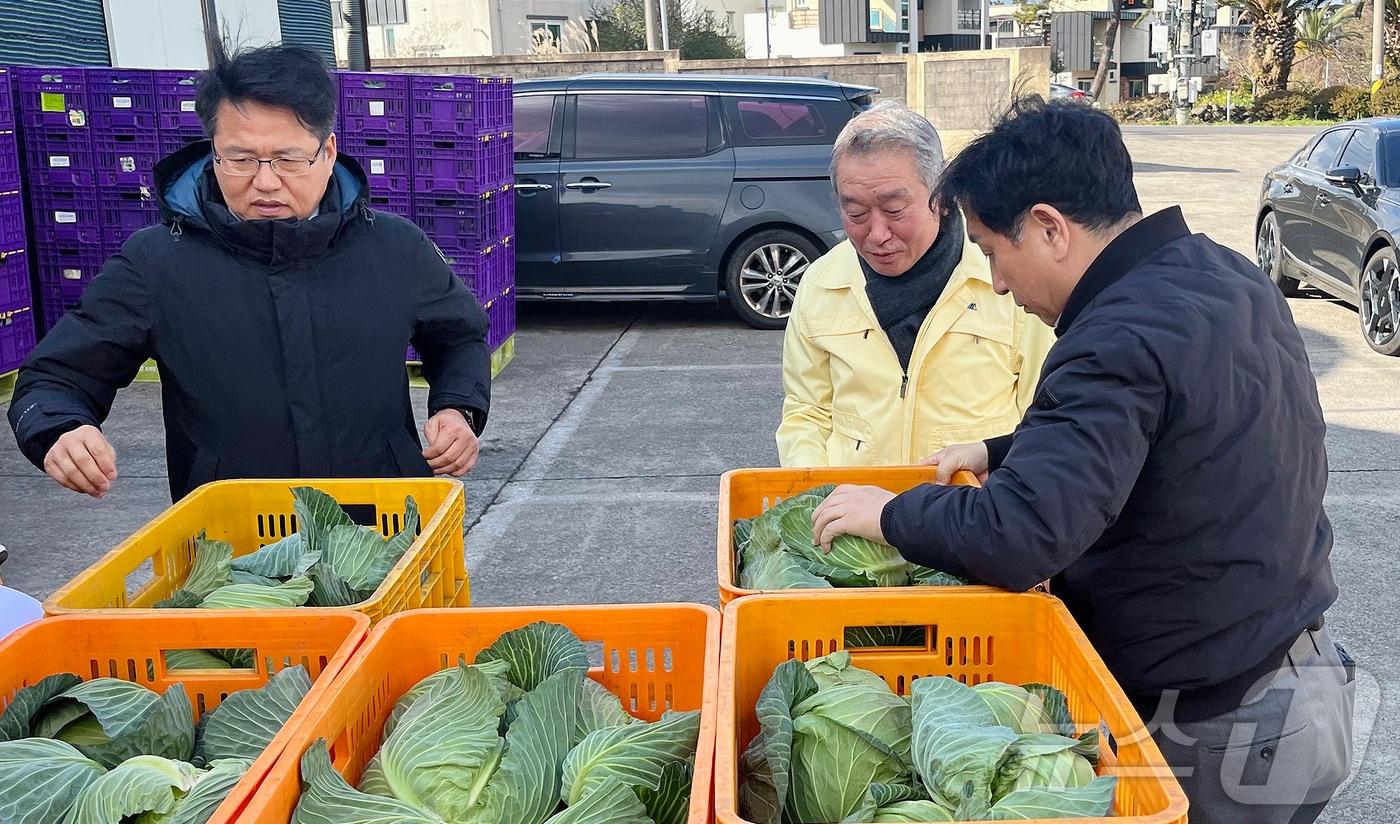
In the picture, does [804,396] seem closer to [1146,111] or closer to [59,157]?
[59,157]

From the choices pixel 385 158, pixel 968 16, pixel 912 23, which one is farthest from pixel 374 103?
pixel 968 16

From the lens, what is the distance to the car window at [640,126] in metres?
9.46

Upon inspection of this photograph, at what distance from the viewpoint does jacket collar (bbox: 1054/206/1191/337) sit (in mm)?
1732

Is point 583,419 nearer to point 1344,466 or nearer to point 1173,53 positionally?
point 1344,466

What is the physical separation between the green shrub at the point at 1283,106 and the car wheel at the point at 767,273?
117 feet

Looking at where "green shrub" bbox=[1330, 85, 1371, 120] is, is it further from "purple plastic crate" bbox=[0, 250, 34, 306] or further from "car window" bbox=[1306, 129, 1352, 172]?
"purple plastic crate" bbox=[0, 250, 34, 306]

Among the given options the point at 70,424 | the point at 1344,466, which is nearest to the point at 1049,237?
the point at 70,424

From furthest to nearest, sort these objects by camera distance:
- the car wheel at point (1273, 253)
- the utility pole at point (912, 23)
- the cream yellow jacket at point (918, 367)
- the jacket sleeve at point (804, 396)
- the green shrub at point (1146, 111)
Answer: the utility pole at point (912, 23) → the green shrub at point (1146, 111) → the car wheel at point (1273, 253) → the jacket sleeve at point (804, 396) → the cream yellow jacket at point (918, 367)

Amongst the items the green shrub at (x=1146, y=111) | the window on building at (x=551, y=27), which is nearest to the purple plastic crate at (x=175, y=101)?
the window on building at (x=551, y=27)

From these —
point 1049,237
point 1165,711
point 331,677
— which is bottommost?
point 1165,711

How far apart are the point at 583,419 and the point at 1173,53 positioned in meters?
59.7

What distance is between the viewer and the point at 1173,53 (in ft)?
193

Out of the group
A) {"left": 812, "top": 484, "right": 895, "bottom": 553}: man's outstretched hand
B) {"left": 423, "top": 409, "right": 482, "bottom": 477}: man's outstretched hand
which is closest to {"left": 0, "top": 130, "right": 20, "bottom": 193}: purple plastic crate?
{"left": 423, "top": 409, "right": 482, "bottom": 477}: man's outstretched hand

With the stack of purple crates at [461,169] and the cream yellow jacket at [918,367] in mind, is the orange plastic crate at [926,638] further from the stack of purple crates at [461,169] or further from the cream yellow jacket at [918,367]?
the stack of purple crates at [461,169]
